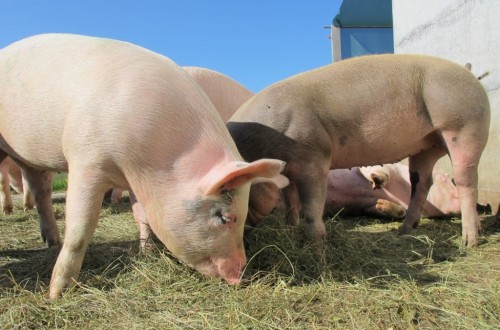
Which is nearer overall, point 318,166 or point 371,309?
point 371,309

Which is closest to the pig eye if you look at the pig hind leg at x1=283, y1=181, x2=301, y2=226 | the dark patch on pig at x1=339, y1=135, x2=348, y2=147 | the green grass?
the green grass

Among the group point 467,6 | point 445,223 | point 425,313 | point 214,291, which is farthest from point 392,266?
point 467,6

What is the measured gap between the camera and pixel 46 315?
246 cm

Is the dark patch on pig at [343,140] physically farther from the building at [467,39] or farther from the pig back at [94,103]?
the building at [467,39]

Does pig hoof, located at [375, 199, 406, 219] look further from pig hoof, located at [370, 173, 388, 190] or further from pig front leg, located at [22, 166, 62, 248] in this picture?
pig front leg, located at [22, 166, 62, 248]

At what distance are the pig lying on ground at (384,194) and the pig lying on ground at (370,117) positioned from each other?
1.34 m

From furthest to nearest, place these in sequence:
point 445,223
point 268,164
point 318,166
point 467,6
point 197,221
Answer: point 467,6
point 445,223
point 318,166
point 197,221
point 268,164

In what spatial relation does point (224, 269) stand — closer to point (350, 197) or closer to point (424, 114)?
point (424, 114)

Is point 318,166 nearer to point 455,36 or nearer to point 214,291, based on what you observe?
point 214,291

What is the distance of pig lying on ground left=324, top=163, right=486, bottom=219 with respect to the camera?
18.0ft

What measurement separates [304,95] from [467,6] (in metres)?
3.10

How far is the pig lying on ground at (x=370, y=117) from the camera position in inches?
144

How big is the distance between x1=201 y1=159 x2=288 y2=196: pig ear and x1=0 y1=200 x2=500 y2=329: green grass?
2.01ft

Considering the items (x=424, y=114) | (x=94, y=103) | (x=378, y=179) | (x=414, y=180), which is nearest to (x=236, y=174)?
(x=94, y=103)
